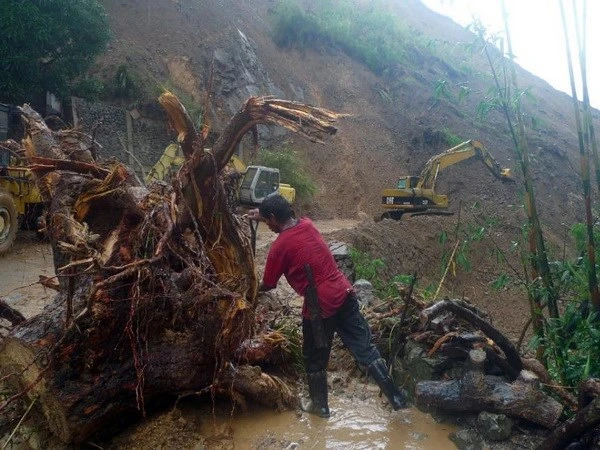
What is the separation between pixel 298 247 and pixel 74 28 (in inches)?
535

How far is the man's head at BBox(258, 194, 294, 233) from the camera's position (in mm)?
3617

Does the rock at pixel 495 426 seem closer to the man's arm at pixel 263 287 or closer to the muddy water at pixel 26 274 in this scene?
the man's arm at pixel 263 287

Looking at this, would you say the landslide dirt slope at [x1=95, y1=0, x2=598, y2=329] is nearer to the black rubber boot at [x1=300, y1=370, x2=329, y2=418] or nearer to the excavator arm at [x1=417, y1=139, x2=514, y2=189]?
the excavator arm at [x1=417, y1=139, x2=514, y2=189]

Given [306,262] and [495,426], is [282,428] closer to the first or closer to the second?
[306,262]

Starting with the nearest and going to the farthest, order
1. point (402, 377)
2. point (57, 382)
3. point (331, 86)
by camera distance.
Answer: point (57, 382)
point (402, 377)
point (331, 86)

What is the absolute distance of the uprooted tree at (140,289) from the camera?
2930 mm

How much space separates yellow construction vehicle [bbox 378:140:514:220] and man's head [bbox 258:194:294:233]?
41.6 feet

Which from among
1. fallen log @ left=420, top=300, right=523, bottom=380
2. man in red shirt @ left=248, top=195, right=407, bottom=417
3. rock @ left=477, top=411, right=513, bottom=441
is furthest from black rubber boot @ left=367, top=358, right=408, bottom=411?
rock @ left=477, top=411, right=513, bottom=441

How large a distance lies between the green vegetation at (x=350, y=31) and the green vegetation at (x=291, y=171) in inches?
455

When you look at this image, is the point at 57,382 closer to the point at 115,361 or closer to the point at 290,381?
the point at 115,361

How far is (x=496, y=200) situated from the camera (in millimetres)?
22438

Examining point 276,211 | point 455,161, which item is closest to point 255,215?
point 276,211

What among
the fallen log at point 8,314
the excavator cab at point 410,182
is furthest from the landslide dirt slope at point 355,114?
the fallen log at point 8,314

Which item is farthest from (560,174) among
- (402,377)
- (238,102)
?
(402,377)
